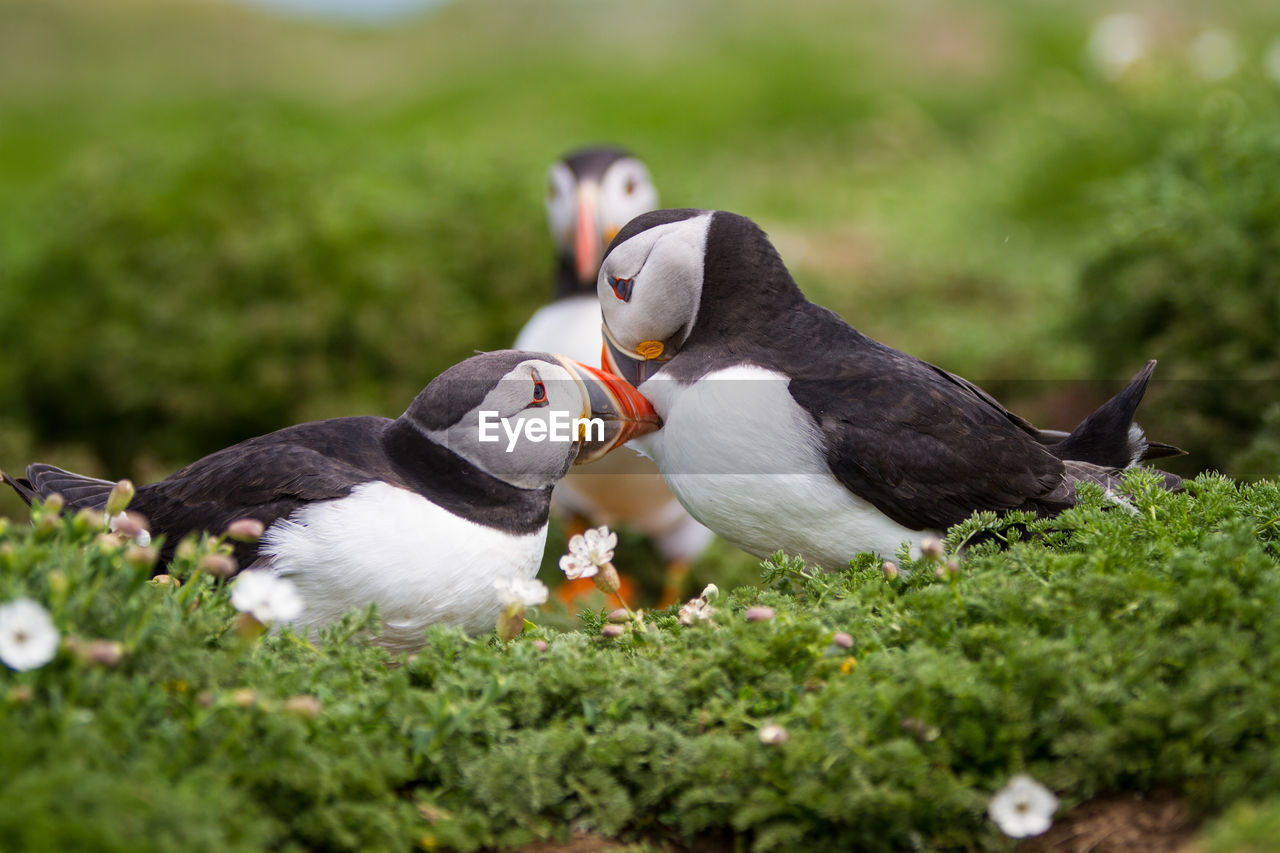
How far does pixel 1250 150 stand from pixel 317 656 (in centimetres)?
609

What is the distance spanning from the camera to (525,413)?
3.85 meters

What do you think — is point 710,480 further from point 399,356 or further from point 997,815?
point 399,356

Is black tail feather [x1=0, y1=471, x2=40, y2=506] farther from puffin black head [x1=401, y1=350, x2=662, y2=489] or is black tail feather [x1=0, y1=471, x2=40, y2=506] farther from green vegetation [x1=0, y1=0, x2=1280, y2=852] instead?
puffin black head [x1=401, y1=350, x2=662, y2=489]

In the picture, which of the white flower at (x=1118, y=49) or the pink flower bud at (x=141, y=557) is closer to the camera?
the pink flower bud at (x=141, y=557)

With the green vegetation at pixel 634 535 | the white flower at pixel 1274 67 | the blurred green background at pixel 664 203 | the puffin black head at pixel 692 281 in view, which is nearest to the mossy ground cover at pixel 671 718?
the green vegetation at pixel 634 535

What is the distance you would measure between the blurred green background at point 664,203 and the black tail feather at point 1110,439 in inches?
40.5

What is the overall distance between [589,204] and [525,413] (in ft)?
→ 11.0

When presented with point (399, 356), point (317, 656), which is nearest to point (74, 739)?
point (317, 656)

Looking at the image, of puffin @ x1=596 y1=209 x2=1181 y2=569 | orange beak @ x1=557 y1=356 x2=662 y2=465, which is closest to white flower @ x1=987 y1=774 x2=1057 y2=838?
puffin @ x1=596 y1=209 x2=1181 y2=569

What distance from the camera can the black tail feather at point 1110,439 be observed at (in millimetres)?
4324

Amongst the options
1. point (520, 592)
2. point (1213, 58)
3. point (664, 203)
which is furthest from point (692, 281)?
point (1213, 58)

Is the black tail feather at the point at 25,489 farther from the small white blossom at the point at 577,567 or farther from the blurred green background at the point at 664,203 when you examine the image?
the blurred green background at the point at 664,203

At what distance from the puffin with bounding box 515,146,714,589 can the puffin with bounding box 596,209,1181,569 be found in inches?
86.1

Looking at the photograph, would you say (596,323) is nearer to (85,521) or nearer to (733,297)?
(733,297)
